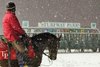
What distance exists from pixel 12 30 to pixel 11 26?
0.10 meters


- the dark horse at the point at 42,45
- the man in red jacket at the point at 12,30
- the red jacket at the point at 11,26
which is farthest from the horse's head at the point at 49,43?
the red jacket at the point at 11,26

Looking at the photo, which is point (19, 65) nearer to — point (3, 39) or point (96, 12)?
point (3, 39)

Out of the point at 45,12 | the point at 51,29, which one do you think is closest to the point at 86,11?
the point at 45,12

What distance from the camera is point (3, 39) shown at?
355 inches

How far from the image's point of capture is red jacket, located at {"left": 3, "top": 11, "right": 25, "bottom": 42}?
8.62 meters

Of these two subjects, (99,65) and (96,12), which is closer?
(99,65)

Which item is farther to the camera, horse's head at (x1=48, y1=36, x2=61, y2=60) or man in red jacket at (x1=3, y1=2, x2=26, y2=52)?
horse's head at (x1=48, y1=36, x2=61, y2=60)

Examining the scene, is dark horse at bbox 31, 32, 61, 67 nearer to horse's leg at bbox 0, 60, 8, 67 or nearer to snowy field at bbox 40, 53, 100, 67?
horse's leg at bbox 0, 60, 8, 67

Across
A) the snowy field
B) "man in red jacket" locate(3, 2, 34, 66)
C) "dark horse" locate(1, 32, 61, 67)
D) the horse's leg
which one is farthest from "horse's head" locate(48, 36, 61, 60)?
the snowy field

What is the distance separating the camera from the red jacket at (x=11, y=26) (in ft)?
28.3

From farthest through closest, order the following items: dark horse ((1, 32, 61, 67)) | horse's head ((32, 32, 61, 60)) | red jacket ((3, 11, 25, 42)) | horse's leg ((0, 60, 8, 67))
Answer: horse's head ((32, 32, 61, 60))
dark horse ((1, 32, 61, 67))
horse's leg ((0, 60, 8, 67))
red jacket ((3, 11, 25, 42))

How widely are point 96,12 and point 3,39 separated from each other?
27.1m

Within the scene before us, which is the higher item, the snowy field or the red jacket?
the red jacket

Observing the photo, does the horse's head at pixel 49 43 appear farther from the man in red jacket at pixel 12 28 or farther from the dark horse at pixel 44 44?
the man in red jacket at pixel 12 28
